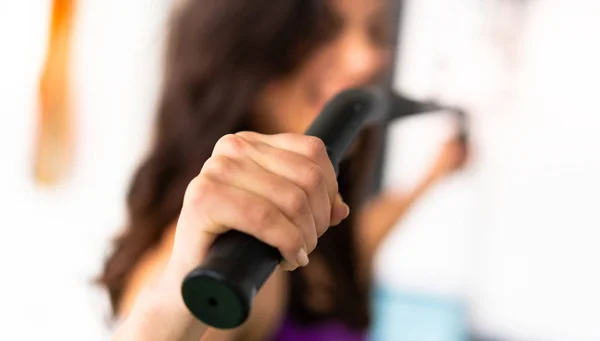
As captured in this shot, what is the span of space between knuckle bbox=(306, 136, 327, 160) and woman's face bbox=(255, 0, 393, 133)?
40 cm

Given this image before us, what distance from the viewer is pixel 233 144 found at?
297 mm

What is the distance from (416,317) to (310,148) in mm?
583

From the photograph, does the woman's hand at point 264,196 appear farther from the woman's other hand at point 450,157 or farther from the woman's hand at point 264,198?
the woman's other hand at point 450,157

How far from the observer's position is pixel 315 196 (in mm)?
285

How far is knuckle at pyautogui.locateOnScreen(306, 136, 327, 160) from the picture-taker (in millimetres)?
293

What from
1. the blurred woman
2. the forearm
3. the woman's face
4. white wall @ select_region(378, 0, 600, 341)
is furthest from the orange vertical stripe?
the forearm

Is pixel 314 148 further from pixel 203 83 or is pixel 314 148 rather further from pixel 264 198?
pixel 203 83

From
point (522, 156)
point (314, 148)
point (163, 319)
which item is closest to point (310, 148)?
point (314, 148)

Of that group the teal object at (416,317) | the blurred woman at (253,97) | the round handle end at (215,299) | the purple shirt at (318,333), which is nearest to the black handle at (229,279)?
the round handle end at (215,299)

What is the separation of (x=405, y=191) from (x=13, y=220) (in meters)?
0.52

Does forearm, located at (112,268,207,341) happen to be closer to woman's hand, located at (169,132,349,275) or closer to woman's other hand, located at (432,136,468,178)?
woman's hand, located at (169,132,349,275)

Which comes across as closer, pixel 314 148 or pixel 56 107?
pixel 314 148

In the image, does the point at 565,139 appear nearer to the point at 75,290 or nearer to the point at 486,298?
the point at 486,298

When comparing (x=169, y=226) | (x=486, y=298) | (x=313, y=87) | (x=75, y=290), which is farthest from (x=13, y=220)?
(x=486, y=298)
